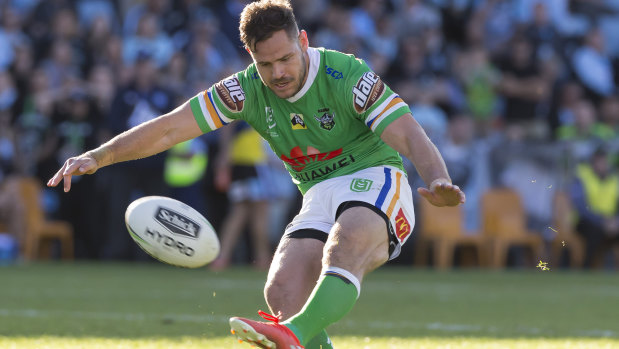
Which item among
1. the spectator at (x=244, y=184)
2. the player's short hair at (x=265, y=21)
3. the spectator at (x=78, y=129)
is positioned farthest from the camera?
the spectator at (x=78, y=129)

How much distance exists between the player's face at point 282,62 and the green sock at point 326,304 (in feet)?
3.29

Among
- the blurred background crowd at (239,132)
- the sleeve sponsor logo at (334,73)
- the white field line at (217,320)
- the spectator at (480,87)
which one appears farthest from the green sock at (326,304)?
the spectator at (480,87)

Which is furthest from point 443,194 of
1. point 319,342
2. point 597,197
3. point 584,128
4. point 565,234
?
point 584,128

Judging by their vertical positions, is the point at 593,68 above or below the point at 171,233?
below

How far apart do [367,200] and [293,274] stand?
509 mm

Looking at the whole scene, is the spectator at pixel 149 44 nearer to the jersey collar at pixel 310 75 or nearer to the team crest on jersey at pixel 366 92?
the jersey collar at pixel 310 75

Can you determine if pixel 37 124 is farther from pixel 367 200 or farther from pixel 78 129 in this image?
pixel 367 200

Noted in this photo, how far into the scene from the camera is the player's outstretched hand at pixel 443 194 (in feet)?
14.8

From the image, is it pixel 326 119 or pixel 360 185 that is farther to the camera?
pixel 326 119

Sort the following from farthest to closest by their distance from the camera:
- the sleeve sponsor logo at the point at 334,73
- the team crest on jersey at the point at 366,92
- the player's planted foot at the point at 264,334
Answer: the sleeve sponsor logo at the point at 334,73, the team crest on jersey at the point at 366,92, the player's planted foot at the point at 264,334

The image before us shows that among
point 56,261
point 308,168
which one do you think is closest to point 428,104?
point 56,261

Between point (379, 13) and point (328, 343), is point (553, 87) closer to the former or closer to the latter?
point (379, 13)

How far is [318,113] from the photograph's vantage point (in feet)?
17.6

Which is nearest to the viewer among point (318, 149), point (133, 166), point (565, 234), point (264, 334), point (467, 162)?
point (264, 334)
